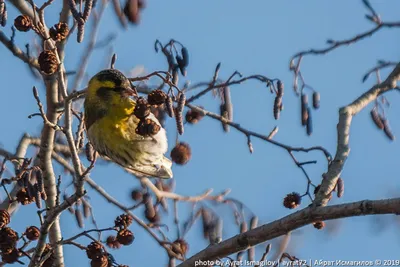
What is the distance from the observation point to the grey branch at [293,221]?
111 inches

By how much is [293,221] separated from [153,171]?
Answer: 2.19 m

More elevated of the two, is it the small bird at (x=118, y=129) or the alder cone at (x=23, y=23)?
the small bird at (x=118, y=129)

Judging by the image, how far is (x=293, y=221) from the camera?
3027 mm

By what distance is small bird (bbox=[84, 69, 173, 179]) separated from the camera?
4.54 m

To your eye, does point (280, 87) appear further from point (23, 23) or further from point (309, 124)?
point (23, 23)

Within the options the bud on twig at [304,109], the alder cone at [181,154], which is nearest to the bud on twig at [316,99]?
the bud on twig at [304,109]

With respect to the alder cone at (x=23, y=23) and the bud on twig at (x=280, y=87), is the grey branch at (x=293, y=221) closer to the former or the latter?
the bud on twig at (x=280, y=87)

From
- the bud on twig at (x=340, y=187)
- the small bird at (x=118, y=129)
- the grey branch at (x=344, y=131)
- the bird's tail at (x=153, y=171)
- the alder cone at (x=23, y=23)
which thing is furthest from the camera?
the bird's tail at (x=153, y=171)

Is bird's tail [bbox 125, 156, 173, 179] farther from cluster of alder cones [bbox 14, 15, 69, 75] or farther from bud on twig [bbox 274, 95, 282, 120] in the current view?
cluster of alder cones [bbox 14, 15, 69, 75]

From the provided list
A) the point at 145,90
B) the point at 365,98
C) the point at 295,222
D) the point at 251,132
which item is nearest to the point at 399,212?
the point at 295,222

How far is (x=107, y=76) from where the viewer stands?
4469 mm

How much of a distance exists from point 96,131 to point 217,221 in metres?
0.86

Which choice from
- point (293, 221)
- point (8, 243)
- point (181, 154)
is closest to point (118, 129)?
point (181, 154)

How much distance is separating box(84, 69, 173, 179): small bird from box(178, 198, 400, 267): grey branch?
135 cm
